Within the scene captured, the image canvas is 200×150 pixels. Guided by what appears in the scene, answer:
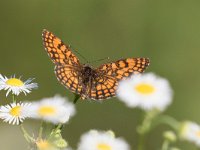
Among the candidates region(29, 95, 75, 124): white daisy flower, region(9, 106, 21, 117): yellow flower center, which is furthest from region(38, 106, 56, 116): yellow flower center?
region(9, 106, 21, 117): yellow flower center

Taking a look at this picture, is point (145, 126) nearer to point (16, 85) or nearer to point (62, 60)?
point (16, 85)

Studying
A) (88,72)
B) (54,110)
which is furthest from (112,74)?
(54,110)

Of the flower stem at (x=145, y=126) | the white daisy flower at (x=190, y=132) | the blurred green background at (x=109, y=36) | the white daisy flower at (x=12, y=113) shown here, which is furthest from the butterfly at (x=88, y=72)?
the blurred green background at (x=109, y=36)

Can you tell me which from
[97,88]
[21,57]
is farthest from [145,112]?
[21,57]

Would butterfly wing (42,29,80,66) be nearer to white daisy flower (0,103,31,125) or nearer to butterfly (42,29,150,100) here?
butterfly (42,29,150,100)

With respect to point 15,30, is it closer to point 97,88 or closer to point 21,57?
point 21,57

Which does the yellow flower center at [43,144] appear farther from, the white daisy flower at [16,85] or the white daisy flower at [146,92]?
the white daisy flower at [16,85]

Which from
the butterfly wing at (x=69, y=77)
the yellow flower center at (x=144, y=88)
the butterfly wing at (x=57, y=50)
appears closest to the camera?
the yellow flower center at (x=144, y=88)
